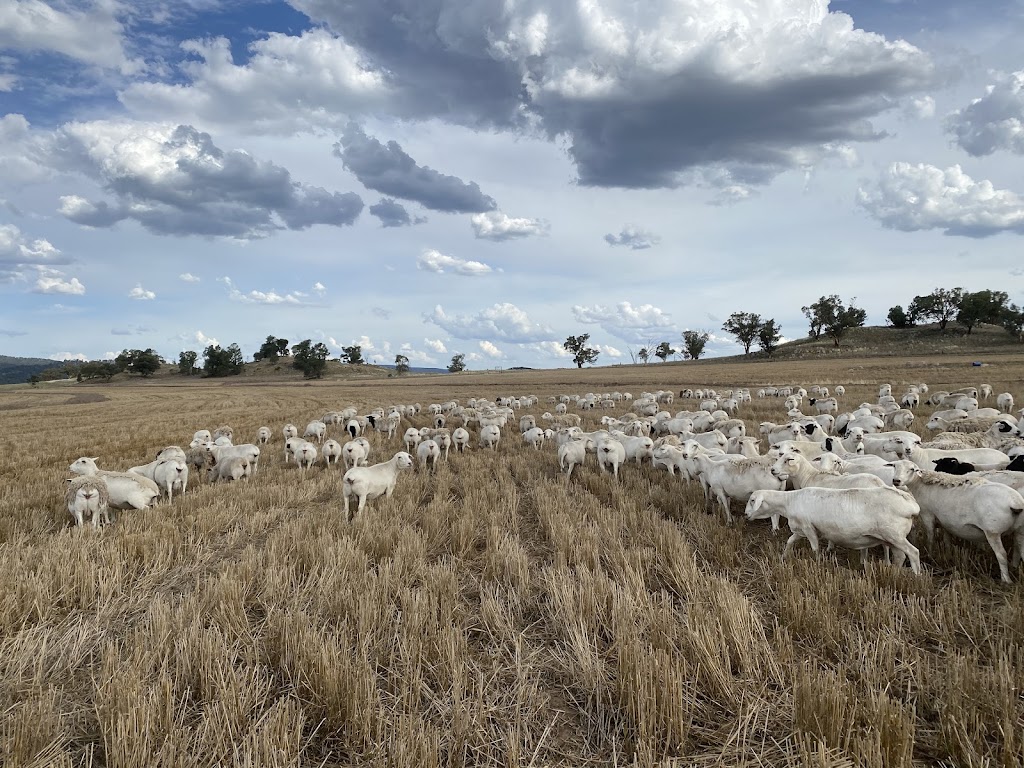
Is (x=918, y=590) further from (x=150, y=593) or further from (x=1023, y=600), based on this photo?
(x=150, y=593)

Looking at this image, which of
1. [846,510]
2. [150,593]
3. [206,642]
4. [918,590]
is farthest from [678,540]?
[150,593]

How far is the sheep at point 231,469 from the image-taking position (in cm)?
1411

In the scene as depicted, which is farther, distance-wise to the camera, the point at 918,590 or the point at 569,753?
the point at 918,590

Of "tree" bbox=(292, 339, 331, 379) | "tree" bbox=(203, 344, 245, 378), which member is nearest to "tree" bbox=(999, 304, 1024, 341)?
"tree" bbox=(292, 339, 331, 379)

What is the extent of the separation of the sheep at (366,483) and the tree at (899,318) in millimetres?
156123

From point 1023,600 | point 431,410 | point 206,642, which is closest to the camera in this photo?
point 206,642

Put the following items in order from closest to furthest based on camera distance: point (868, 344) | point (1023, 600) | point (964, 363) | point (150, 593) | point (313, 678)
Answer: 1. point (313, 678)
2. point (1023, 600)
3. point (150, 593)
4. point (964, 363)
5. point (868, 344)

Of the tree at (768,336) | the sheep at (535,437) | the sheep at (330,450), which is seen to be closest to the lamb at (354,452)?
the sheep at (330,450)

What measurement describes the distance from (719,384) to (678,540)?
47713mm

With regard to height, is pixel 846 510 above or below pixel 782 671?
above

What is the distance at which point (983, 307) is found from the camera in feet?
336

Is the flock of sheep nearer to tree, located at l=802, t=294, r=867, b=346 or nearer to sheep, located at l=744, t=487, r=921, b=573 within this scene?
sheep, located at l=744, t=487, r=921, b=573

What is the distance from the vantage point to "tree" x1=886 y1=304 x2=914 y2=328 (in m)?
130

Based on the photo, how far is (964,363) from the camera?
2269 inches
